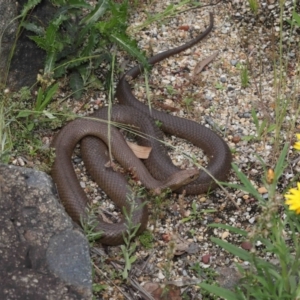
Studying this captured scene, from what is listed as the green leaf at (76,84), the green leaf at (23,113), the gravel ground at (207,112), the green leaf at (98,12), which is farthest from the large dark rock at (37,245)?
the green leaf at (98,12)

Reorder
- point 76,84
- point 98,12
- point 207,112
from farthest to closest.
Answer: point 207,112 < point 76,84 < point 98,12

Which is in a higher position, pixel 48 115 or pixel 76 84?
pixel 76 84

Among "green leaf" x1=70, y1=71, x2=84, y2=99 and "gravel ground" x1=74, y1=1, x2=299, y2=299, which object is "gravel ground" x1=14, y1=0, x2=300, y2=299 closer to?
"gravel ground" x1=74, y1=1, x2=299, y2=299

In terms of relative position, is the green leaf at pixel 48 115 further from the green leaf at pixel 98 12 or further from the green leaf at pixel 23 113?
the green leaf at pixel 98 12

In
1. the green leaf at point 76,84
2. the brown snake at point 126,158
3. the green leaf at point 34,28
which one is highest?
the green leaf at point 34,28

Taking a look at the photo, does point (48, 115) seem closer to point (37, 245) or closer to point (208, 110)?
point (208, 110)

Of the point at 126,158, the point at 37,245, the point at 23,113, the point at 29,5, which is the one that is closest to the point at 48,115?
the point at 23,113

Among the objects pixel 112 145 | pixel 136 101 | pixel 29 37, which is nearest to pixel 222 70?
pixel 136 101
